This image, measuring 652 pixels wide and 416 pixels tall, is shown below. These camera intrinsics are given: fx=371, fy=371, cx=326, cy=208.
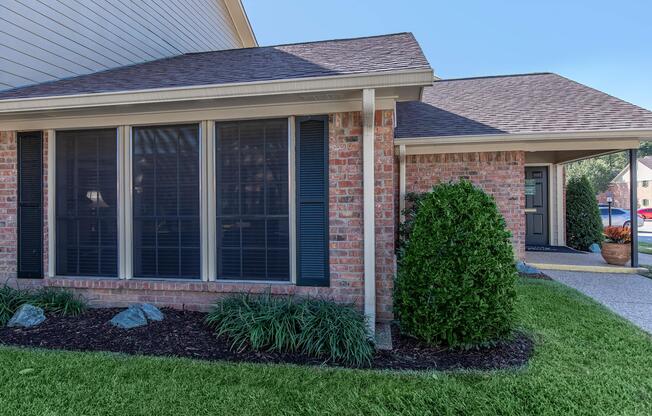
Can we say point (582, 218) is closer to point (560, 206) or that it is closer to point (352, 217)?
point (560, 206)

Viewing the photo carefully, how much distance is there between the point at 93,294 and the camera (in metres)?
4.66

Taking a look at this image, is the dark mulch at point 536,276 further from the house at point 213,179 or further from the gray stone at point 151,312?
the gray stone at point 151,312

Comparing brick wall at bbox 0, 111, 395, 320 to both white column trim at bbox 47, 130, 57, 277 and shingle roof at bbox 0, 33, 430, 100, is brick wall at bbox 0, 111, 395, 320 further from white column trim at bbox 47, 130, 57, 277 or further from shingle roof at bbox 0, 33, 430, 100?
white column trim at bbox 47, 130, 57, 277

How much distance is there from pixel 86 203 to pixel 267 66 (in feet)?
9.50

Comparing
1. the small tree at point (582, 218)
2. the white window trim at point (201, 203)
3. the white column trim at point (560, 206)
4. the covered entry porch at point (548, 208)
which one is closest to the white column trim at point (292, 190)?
the white window trim at point (201, 203)

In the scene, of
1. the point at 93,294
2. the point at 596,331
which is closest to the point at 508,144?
the point at 596,331

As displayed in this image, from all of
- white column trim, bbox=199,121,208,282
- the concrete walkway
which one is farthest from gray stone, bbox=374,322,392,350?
Answer: the concrete walkway

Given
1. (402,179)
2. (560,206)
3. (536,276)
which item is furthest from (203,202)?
(560,206)

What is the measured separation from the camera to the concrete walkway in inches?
185

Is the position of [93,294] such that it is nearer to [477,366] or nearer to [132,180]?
[132,180]

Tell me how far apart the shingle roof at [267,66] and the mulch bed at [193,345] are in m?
2.63

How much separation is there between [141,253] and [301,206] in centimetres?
214

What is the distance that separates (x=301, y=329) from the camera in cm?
355

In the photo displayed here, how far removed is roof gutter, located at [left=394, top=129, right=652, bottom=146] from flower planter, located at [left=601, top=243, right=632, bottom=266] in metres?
2.33
